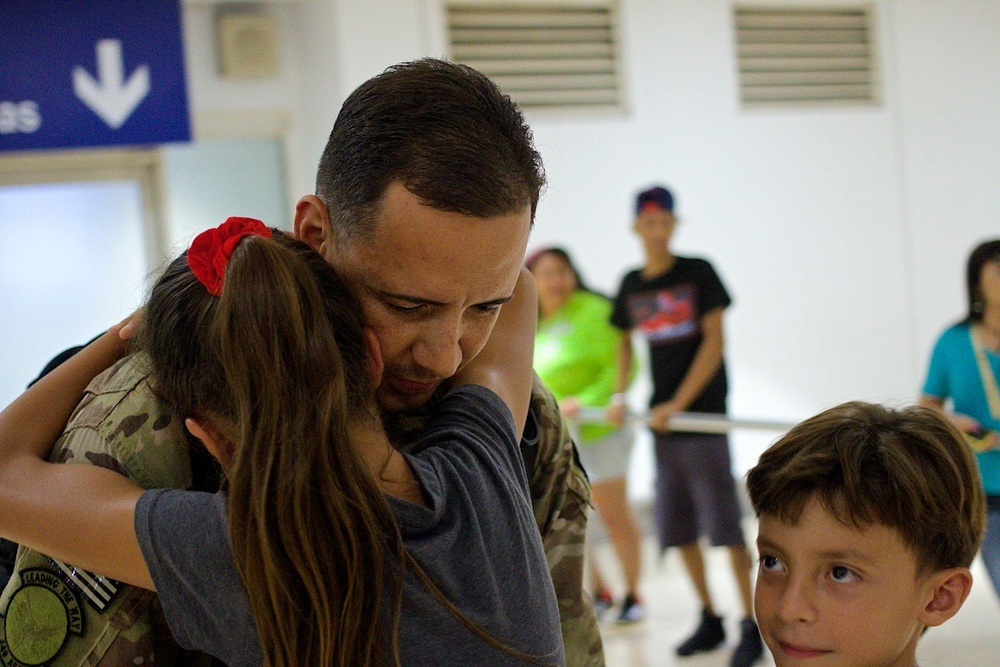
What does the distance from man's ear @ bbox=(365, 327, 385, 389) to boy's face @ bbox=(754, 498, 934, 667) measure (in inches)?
24.3

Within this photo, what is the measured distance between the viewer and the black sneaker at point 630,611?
451cm

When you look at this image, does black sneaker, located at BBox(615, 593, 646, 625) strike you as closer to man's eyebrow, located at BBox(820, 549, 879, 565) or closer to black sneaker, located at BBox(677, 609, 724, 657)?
A: black sneaker, located at BBox(677, 609, 724, 657)

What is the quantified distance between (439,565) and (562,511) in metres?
0.34

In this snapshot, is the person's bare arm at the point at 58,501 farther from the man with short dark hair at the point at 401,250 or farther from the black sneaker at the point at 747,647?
the black sneaker at the point at 747,647

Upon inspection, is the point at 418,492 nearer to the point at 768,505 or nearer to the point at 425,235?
the point at 425,235

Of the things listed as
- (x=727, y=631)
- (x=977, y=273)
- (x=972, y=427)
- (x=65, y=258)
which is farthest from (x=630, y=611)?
(x=65, y=258)

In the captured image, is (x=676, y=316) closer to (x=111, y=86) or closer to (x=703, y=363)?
(x=703, y=363)

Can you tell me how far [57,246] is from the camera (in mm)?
5457

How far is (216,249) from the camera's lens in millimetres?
988

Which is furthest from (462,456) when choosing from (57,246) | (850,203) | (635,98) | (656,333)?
(850,203)

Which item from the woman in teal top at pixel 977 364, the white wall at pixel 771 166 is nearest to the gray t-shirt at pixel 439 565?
the woman in teal top at pixel 977 364

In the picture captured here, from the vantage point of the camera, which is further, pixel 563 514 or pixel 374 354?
pixel 563 514

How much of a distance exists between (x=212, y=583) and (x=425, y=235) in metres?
0.36

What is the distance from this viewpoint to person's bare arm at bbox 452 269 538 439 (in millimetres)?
1134
